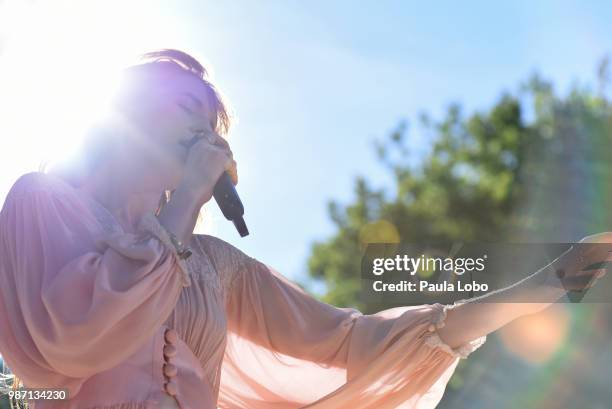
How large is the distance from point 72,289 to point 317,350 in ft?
3.07

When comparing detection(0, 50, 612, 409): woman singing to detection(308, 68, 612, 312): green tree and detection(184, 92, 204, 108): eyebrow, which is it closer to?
detection(184, 92, 204, 108): eyebrow

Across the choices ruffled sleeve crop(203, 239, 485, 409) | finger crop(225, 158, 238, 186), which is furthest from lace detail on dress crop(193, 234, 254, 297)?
finger crop(225, 158, 238, 186)

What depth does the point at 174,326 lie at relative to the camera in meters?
2.24

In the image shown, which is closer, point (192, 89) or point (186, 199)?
point (186, 199)

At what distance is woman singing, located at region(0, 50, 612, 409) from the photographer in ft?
6.21

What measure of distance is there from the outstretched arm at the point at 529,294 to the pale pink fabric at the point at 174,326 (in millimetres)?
56

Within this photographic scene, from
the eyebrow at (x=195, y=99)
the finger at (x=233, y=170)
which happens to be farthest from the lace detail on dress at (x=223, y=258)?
the eyebrow at (x=195, y=99)

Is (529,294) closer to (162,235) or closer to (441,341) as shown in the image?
(441,341)

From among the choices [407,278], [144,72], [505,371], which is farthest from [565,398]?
[144,72]

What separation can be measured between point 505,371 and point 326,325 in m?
11.6

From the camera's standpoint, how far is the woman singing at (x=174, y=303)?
6.21ft

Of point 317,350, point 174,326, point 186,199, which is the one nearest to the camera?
point 186,199

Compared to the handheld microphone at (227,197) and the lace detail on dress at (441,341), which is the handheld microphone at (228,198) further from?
the lace detail on dress at (441,341)

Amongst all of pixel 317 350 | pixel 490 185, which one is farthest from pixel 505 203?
pixel 317 350
